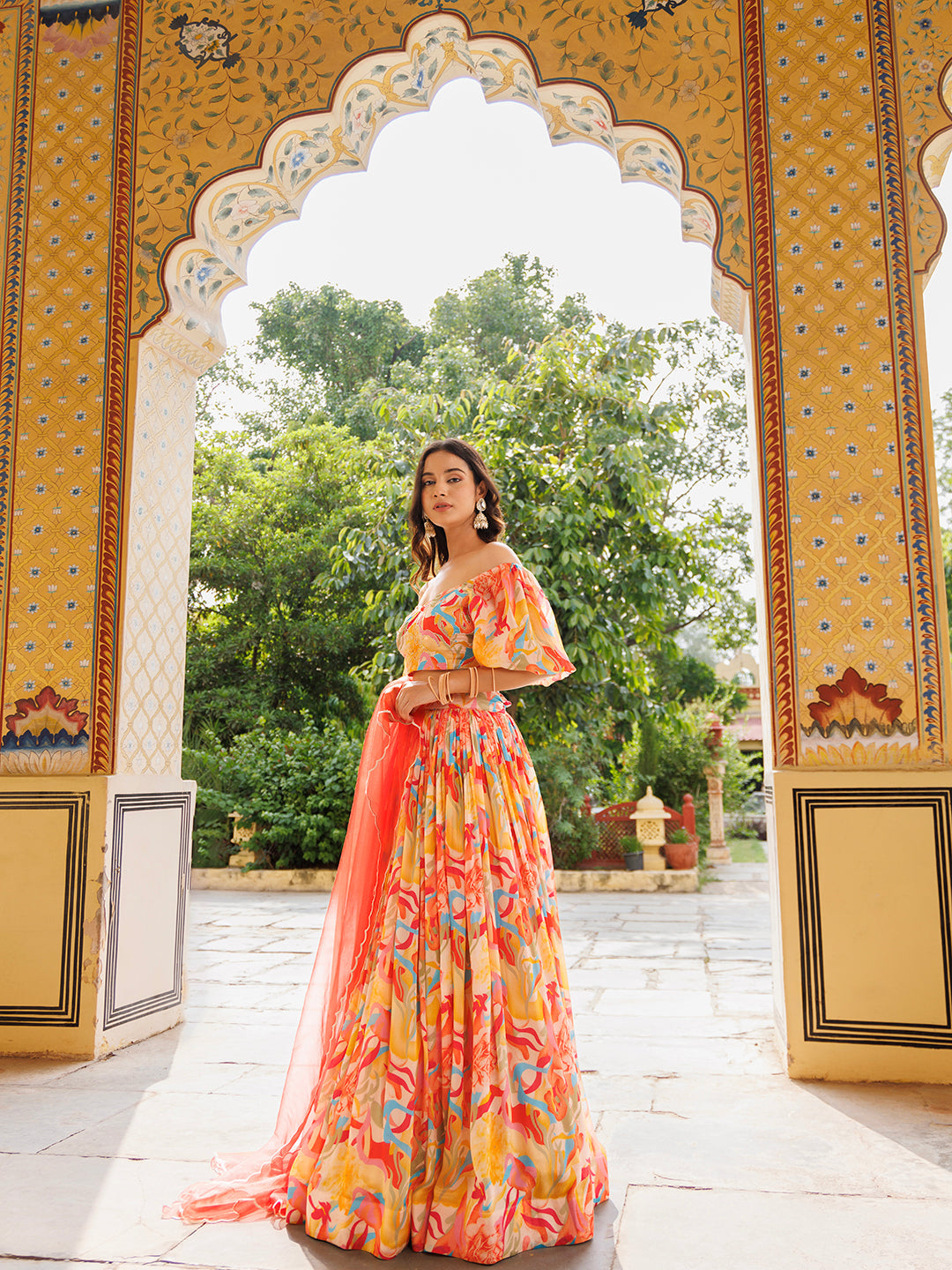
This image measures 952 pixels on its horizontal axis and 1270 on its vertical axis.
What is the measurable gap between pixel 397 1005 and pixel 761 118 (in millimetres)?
3071

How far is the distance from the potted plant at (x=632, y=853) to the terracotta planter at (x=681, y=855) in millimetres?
253

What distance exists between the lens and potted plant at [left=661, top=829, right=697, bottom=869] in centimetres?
891

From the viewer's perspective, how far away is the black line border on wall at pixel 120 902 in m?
3.35

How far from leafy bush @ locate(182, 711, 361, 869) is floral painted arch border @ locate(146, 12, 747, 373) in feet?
16.8

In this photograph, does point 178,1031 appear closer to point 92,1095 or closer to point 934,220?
point 92,1095

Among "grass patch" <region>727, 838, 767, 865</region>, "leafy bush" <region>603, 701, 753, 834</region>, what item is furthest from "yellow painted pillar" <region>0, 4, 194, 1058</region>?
"grass patch" <region>727, 838, 767, 865</region>

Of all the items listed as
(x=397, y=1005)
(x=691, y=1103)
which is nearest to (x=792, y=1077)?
(x=691, y=1103)

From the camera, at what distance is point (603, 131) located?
3.64 meters

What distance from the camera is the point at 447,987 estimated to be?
2.00 meters

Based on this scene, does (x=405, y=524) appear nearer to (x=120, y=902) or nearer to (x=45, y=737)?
(x=45, y=737)

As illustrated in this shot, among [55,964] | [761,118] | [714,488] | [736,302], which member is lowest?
[55,964]

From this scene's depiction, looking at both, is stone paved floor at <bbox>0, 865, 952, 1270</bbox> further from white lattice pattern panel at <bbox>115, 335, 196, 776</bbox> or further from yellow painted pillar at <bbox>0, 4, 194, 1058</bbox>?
white lattice pattern panel at <bbox>115, 335, 196, 776</bbox>

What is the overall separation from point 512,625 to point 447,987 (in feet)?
2.52

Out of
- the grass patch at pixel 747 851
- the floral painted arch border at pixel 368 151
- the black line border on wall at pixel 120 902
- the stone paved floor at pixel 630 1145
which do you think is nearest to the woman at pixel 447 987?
the stone paved floor at pixel 630 1145
